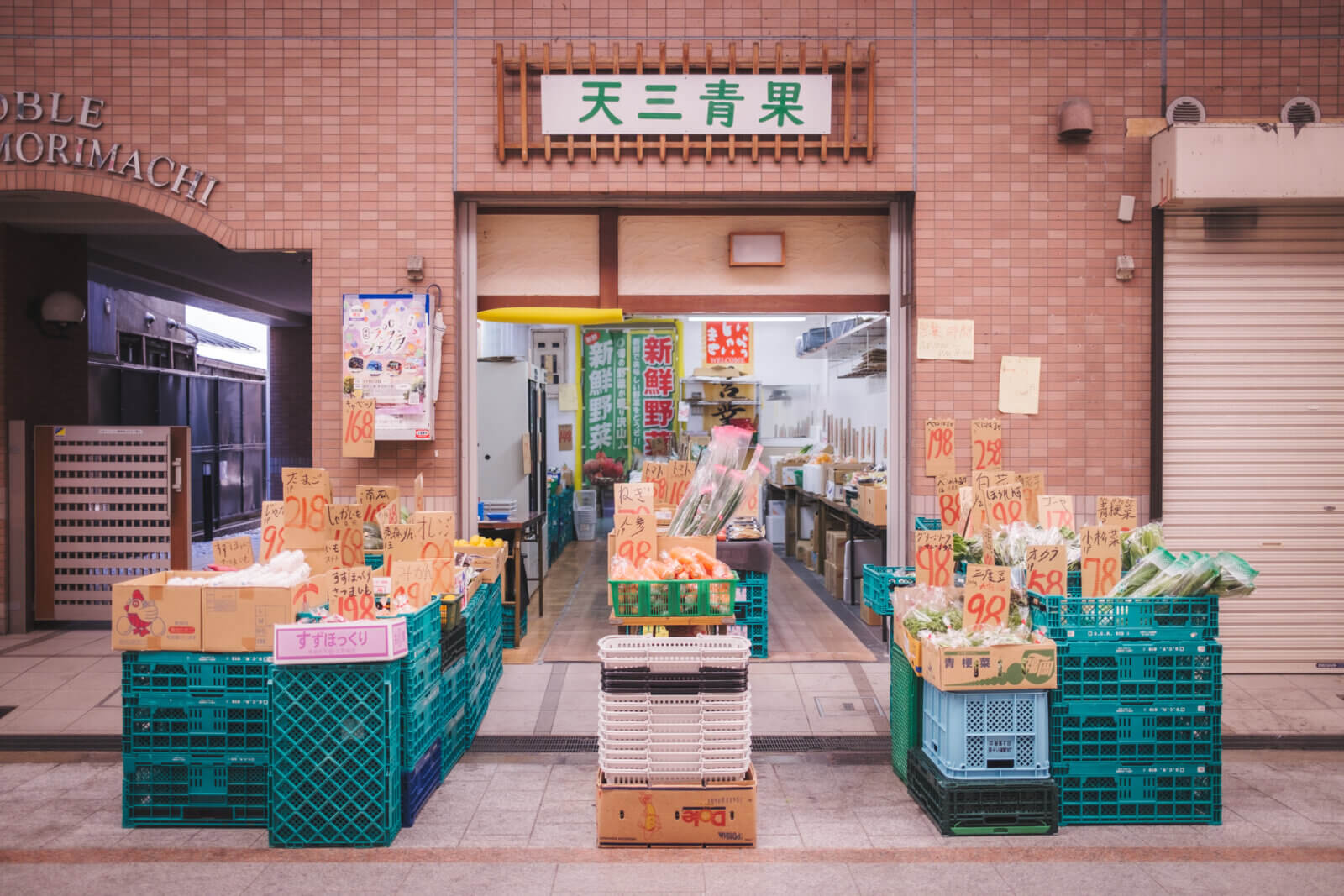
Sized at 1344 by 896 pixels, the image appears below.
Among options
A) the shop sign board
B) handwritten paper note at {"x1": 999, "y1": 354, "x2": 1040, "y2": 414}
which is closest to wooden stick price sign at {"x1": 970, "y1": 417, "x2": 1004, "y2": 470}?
handwritten paper note at {"x1": 999, "y1": 354, "x2": 1040, "y2": 414}

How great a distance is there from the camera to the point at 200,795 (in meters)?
3.95

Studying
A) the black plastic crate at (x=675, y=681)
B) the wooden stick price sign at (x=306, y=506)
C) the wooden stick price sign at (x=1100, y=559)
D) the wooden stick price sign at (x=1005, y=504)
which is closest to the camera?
the black plastic crate at (x=675, y=681)

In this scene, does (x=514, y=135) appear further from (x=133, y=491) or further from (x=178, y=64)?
(x=133, y=491)

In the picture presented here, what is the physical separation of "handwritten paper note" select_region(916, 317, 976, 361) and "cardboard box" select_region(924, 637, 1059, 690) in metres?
2.97

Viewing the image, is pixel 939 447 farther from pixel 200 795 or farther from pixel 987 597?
pixel 200 795

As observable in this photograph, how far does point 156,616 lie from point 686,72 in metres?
4.72

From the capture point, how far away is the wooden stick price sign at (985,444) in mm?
5758

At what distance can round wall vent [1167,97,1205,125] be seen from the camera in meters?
6.26

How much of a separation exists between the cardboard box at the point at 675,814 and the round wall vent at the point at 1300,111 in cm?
612

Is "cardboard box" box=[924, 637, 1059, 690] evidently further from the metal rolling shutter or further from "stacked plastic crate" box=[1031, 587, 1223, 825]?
the metal rolling shutter

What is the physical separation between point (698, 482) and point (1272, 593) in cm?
448

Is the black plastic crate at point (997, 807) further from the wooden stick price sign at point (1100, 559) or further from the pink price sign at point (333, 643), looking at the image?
the pink price sign at point (333, 643)

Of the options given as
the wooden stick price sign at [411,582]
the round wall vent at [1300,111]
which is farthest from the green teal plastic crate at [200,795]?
the round wall vent at [1300,111]

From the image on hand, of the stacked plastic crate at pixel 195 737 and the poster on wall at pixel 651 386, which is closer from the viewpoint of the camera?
the stacked plastic crate at pixel 195 737
